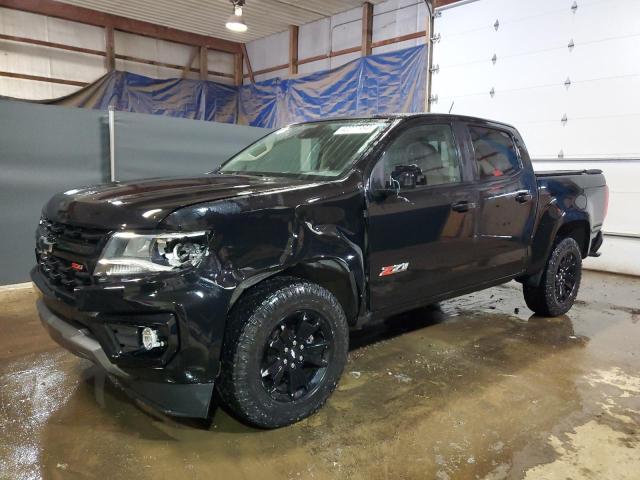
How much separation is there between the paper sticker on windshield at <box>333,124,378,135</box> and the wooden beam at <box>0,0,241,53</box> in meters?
10.8

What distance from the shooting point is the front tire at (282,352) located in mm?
2186

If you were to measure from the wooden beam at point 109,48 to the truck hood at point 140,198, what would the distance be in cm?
1081

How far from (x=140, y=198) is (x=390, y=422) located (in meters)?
1.63

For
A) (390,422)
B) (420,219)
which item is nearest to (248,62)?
(420,219)

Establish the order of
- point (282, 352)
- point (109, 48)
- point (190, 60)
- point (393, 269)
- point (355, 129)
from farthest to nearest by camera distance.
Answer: point (190, 60) → point (109, 48) → point (355, 129) → point (393, 269) → point (282, 352)

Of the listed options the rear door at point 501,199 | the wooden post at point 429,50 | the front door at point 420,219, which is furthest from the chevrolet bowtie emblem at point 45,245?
the wooden post at point 429,50

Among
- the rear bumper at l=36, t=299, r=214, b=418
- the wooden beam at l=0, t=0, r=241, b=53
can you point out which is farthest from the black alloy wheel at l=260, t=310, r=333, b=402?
the wooden beam at l=0, t=0, r=241, b=53

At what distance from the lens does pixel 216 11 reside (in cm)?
1123

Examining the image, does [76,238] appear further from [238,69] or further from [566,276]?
[238,69]

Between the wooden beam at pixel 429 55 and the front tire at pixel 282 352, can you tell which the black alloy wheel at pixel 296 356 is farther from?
the wooden beam at pixel 429 55

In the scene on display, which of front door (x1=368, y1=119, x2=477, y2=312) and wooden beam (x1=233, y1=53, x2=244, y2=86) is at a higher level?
wooden beam (x1=233, y1=53, x2=244, y2=86)

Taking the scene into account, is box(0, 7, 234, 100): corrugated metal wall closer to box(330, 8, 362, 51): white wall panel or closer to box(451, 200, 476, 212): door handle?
box(330, 8, 362, 51): white wall panel

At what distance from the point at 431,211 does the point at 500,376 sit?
1.13m

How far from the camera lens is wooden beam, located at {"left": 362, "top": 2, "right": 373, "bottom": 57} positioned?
1048cm
